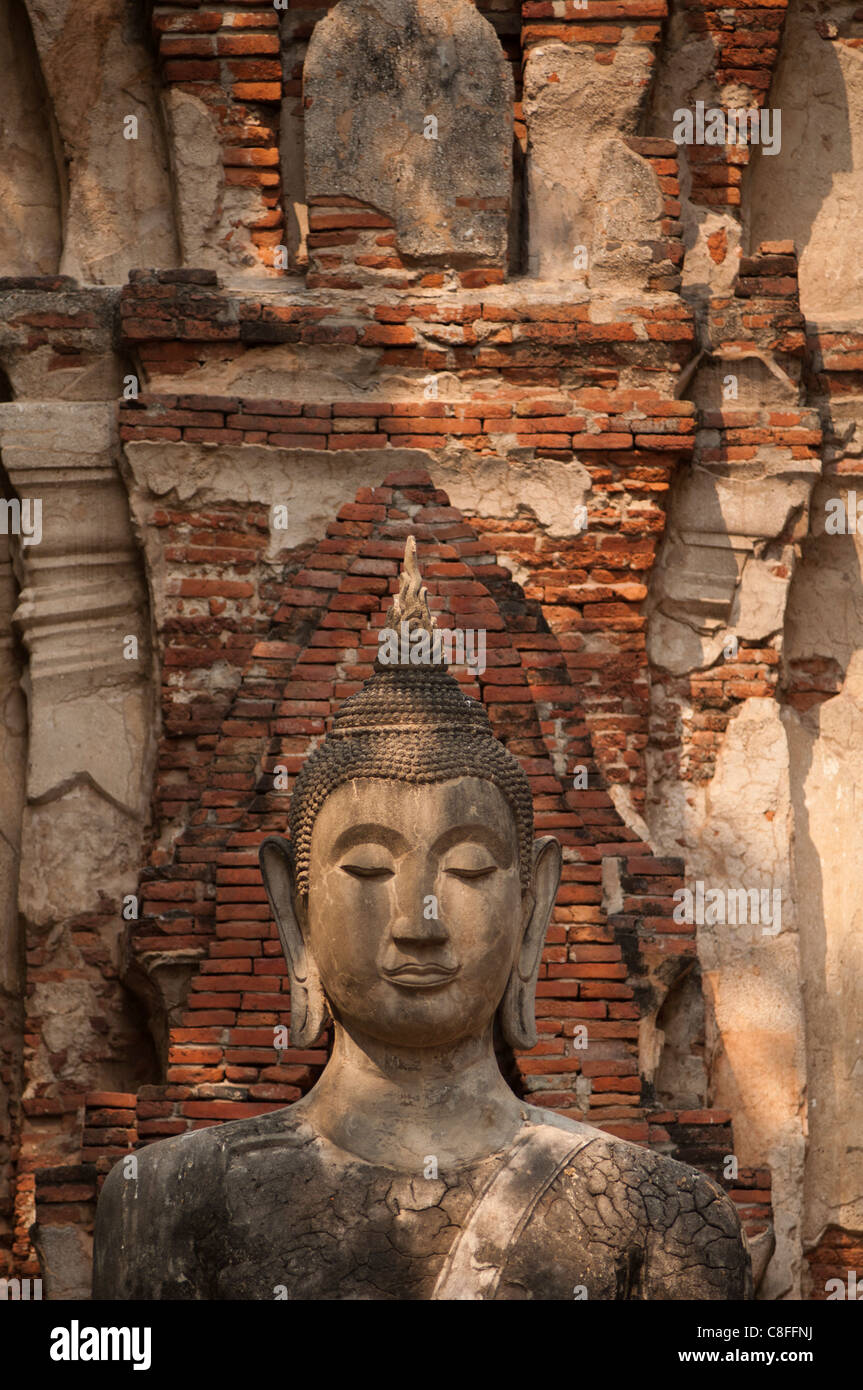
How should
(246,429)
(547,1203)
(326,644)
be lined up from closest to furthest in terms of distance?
(547,1203) < (326,644) < (246,429)

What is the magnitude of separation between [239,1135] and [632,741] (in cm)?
411

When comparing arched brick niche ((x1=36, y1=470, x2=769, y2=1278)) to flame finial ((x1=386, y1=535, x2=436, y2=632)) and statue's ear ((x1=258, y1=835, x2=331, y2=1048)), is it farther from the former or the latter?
flame finial ((x1=386, y1=535, x2=436, y2=632))

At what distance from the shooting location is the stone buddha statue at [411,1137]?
6273mm

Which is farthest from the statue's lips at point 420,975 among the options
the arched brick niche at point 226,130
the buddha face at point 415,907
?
the arched brick niche at point 226,130

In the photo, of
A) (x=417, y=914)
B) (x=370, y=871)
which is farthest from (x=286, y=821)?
(x=417, y=914)

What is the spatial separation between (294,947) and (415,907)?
1.85ft

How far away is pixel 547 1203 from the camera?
6.32 meters

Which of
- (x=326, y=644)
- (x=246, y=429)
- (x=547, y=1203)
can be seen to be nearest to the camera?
(x=547, y=1203)

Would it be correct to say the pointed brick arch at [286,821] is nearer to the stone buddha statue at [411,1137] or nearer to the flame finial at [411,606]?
the stone buddha statue at [411,1137]

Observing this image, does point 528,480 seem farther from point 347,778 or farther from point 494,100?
point 347,778

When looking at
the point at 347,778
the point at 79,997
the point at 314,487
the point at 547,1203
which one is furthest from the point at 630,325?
the point at 547,1203

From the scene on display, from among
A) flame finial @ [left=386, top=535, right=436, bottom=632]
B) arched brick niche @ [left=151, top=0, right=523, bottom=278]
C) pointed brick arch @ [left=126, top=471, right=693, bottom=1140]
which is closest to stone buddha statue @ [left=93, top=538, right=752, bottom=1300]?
flame finial @ [left=386, top=535, right=436, bottom=632]

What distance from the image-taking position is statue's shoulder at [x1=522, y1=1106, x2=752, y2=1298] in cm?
625

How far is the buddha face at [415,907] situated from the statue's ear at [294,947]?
0.64 feet
